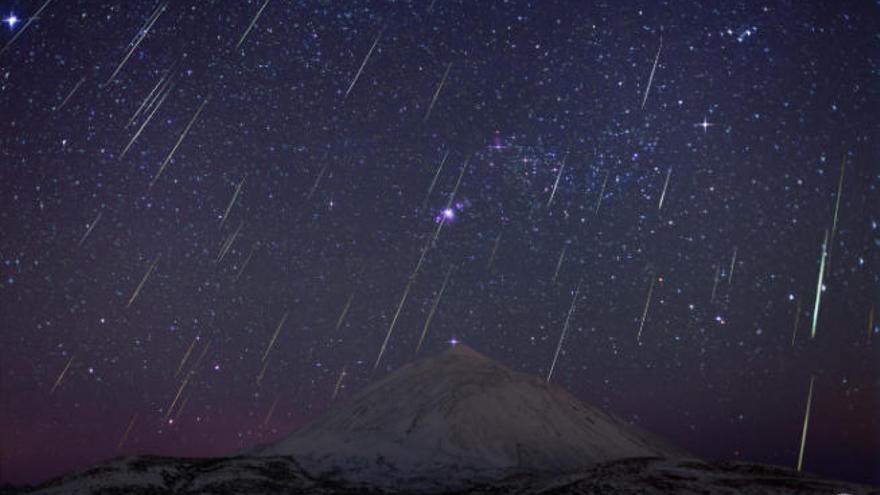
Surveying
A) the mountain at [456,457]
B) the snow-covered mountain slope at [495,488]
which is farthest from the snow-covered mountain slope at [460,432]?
the snow-covered mountain slope at [495,488]

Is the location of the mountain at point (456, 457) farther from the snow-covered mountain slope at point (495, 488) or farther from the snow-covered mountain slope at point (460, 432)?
the snow-covered mountain slope at point (460, 432)

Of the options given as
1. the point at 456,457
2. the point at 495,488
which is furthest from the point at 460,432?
the point at 495,488

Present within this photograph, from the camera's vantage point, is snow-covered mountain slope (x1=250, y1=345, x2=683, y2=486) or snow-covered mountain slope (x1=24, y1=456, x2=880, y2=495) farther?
snow-covered mountain slope (x1=250, y1=345, x2=683, y2=486)

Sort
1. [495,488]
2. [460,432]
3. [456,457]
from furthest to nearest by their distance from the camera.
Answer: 1. [460,432]
2. [456,457]
3. [495,488]

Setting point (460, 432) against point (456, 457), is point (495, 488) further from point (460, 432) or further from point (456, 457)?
point (460, 432)

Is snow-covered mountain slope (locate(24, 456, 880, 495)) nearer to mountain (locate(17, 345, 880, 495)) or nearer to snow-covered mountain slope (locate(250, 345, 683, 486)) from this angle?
mountain (locate(17, 345, 880, 495))

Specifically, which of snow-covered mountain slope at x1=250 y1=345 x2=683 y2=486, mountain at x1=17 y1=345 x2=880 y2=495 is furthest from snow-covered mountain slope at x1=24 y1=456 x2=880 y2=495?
snow-covered mountain slope at x1=250 y1=345 x2=683 y2=486
